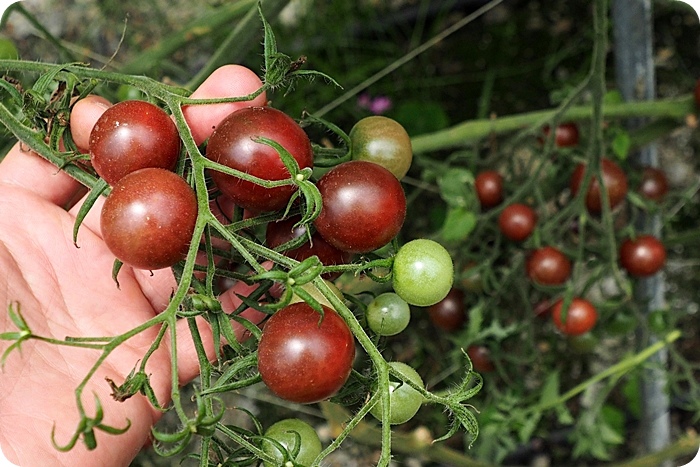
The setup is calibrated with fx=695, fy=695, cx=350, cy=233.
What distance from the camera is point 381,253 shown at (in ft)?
2.16

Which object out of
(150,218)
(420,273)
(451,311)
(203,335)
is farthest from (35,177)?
(451,311)

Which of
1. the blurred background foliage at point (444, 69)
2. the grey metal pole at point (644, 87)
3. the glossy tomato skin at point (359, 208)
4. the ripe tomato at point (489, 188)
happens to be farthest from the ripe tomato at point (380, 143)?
the blurred background foliage at point (444, 69)

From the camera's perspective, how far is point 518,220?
1124 mm

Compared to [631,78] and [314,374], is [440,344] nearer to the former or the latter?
[631,78]

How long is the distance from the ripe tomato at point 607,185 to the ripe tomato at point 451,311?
268mm

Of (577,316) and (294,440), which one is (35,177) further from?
(577,316)

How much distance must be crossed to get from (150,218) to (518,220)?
2.45ft

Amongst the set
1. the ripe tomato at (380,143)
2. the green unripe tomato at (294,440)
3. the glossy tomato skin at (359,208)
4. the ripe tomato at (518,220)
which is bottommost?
the green unripe tomato at (294,440)

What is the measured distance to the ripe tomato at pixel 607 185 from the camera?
112 cm

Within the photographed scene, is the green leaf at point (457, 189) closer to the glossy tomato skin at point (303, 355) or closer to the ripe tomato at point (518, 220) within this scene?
the ripe tomato at point (518, 220)

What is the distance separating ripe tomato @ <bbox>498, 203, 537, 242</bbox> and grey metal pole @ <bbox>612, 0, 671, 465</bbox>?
0.70 feet

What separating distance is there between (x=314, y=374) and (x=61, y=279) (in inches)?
18.3

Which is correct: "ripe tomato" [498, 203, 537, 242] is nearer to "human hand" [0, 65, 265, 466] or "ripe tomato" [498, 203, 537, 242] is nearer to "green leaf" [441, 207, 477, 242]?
"green leaf" [441, 207, 477, 242]

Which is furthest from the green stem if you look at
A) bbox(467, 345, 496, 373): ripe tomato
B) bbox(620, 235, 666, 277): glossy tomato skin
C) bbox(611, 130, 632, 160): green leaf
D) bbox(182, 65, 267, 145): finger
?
bbox(182, 65, 267, 145): finger
